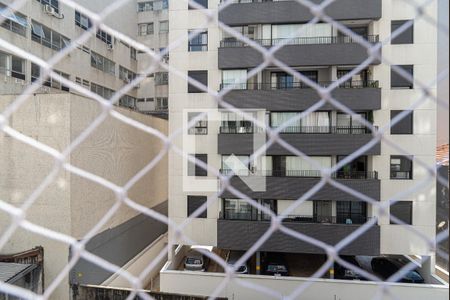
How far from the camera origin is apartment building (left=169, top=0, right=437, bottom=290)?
4488 millimetres

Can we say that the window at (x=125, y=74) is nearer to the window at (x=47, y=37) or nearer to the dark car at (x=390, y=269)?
the window at (x=47, y=37)

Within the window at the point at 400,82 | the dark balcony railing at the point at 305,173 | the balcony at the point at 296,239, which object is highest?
the window at the point at 400,82

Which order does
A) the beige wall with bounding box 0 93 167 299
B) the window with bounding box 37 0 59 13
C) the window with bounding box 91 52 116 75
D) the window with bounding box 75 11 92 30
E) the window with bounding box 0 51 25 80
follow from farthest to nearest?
1. the window with bounding box 91 52 116 75
2. the window with bounding box 75 11 92 30
3. the window with bounding box 37 0 59 13
4. the window with bounding box 0 51 25 80
5. the beige wall with bounding box 0 93 167 299

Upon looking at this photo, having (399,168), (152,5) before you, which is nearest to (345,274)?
(399,168)

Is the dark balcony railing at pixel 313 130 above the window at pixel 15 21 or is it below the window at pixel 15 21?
below

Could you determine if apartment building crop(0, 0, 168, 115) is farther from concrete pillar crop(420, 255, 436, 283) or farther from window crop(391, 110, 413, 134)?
concrete pillar crop(420, 255, 436, 283)

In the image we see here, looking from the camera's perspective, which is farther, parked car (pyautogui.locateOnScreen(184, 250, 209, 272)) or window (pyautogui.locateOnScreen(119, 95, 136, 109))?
window (pyautogui.locateOnScreen(119, 95, 136, 109))

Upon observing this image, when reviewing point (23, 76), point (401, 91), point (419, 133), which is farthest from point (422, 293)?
point (23, 76)

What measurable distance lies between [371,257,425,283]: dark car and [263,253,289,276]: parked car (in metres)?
1.58

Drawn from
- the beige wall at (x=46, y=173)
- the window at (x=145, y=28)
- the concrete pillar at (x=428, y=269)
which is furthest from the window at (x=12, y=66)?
the concrete pillar at (x=428, y=269)

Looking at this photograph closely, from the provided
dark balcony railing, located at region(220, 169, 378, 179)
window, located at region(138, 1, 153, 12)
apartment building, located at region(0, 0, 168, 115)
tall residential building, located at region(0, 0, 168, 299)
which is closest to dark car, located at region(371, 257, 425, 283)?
dark balcony railing, located at region(220, 169, 378, 179)

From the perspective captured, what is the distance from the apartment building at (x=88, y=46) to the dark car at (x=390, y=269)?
577cm

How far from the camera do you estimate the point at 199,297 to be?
347cm

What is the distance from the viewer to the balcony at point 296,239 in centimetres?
449
